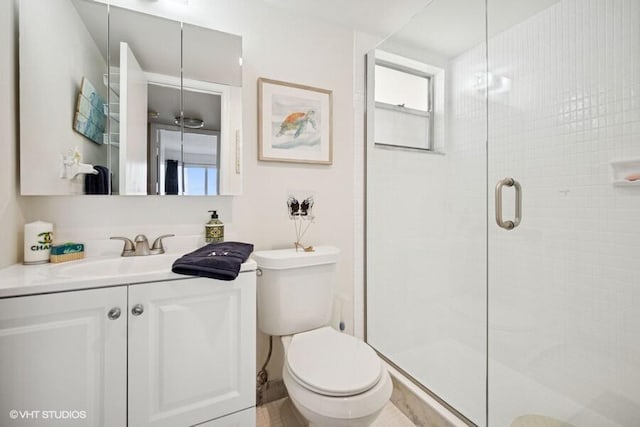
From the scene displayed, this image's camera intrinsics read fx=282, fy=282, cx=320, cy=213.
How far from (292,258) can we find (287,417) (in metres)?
0.81

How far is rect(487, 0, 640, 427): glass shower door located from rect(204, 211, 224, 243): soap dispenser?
50.9 inches

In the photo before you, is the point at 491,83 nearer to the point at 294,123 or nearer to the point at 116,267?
the point at 294,123

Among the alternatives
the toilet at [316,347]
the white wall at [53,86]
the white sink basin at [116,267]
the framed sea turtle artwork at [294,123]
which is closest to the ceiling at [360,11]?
the framed sea turtle artwork at [294,123]

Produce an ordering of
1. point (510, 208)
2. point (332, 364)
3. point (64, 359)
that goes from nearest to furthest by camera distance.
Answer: point (64, 359) → point (332, 364) → point (510, 208)

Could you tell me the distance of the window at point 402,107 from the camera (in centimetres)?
182

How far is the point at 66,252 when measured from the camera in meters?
1.11

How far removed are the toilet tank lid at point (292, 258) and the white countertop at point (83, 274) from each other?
8.3 inches

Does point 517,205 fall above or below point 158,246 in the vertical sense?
above

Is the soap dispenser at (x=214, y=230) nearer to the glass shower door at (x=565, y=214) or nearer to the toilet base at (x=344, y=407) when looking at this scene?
the toilet base at (x=344, y=407)

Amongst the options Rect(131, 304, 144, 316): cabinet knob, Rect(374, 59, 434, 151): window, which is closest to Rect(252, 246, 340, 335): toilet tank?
Rect(131, 304, 144, 316): cabinet knob

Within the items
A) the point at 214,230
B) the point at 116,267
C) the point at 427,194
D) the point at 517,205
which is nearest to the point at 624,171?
the point at 517,205

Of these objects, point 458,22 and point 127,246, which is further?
point 458,22

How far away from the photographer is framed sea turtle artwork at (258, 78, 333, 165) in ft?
4.95

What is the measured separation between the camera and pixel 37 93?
1.06 meters
